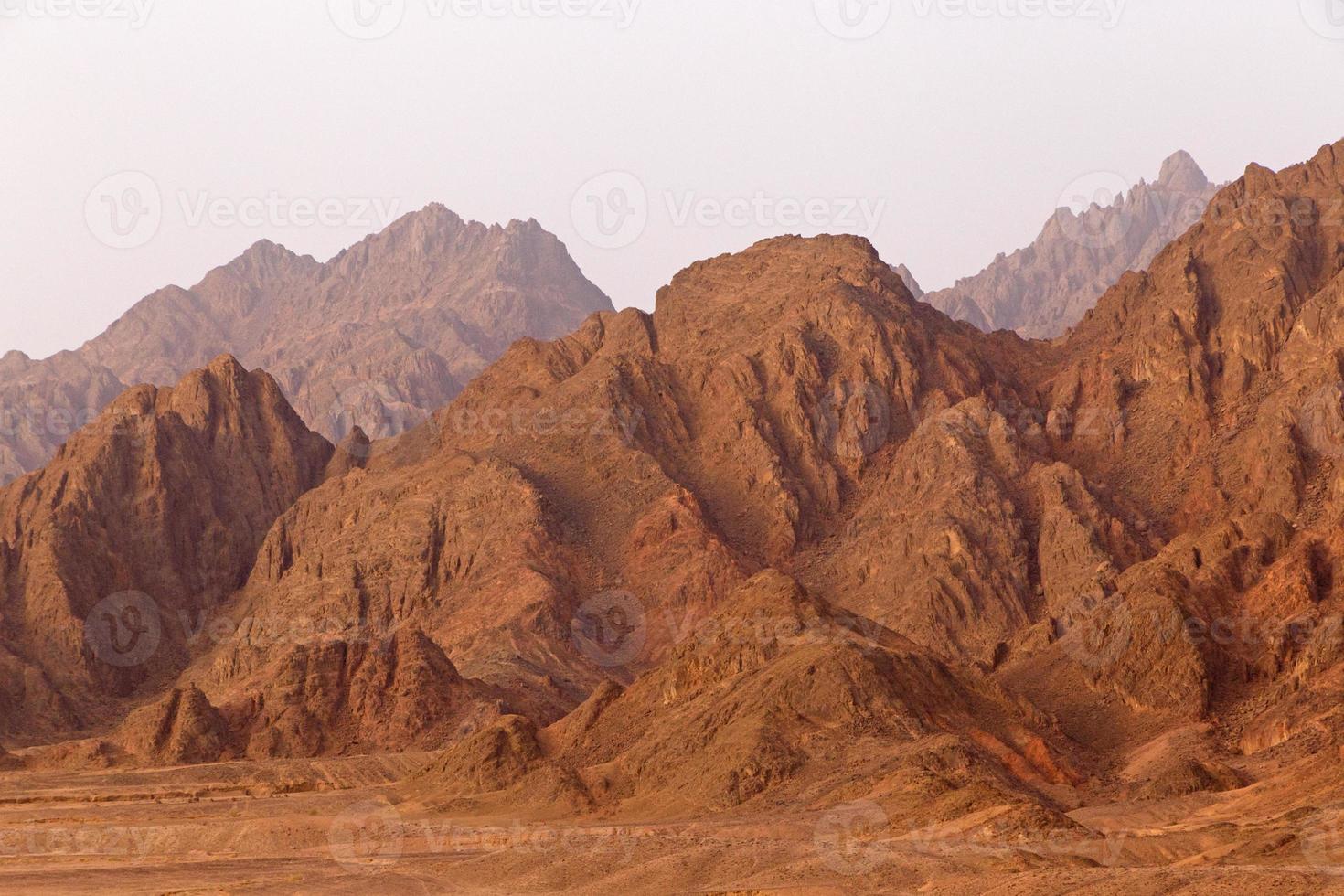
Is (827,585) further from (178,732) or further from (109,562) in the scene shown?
(109,562)

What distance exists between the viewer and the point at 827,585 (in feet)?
547

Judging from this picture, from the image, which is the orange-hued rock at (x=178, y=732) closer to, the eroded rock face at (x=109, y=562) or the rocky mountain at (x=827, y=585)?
the rocky mountain at (x=827, y=585)

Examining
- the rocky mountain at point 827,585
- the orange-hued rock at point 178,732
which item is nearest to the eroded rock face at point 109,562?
the rocky mountain at point 827,585

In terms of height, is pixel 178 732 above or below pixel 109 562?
below

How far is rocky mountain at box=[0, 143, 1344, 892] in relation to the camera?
94.9m

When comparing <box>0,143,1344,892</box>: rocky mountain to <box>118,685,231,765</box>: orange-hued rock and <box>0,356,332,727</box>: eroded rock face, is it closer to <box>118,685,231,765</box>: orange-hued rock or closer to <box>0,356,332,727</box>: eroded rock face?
<box>118,685,231,765</box>: orange-hued rock

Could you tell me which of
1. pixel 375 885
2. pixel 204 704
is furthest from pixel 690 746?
pixel 204 704

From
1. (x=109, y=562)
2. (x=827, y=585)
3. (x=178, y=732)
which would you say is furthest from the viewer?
(x=109, y=562)

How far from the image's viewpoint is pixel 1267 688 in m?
112

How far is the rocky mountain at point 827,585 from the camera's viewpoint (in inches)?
3738

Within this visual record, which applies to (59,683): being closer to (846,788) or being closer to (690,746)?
(690,746)

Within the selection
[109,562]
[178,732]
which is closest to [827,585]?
[178,732]

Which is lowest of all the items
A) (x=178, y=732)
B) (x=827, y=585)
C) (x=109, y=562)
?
(x=827, y=585)

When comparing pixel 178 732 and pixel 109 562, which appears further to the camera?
pixel 109 562
